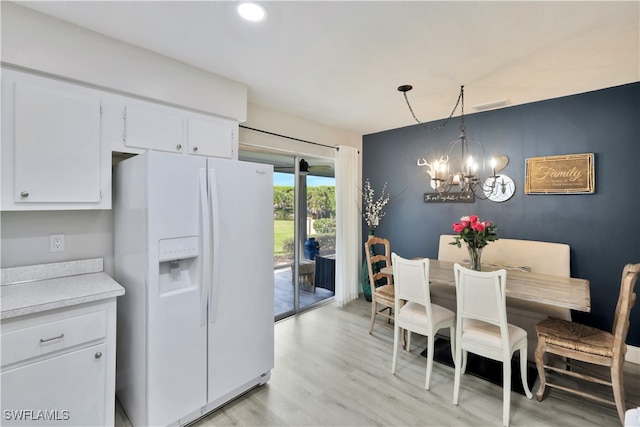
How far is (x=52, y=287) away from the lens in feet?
5.81

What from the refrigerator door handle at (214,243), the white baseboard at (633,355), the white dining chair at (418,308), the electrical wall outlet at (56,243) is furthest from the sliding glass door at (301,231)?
the white baseboard at (633,355)

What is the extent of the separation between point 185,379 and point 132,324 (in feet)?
1.64

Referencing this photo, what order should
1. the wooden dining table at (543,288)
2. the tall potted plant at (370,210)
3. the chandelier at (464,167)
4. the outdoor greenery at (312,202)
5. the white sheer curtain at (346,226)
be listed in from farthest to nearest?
the tall potted plant at (370,210) → the white sheer curtain at (346,226) → the outdoor greenery at (312,202) → the chandelier at (464,167) → the wooden dining table at (543,288)

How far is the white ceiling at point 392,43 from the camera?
1722mm

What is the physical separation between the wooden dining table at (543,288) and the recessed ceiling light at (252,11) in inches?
96.5

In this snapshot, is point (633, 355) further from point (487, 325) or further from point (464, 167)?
point (464, 167)

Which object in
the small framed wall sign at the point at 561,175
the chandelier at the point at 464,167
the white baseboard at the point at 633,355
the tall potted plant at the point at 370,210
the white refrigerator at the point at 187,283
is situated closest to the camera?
the white refrigerator at the point at 187,283

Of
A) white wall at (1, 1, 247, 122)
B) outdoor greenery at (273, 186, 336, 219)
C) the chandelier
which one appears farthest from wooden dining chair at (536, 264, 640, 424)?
white wall at (1, 1, 247, 122)

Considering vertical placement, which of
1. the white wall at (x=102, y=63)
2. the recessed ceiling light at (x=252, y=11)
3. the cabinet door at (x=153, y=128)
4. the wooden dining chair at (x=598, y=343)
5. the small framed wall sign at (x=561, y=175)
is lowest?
the wooden dining chair at (x=598, y=343)

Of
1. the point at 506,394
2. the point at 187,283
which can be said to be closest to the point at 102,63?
the point at 187,283

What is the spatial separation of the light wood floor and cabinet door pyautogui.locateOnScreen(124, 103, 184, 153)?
6.43ft

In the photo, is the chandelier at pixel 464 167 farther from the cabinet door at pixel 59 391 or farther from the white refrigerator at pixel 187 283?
the cabinet door at pixel 59 391

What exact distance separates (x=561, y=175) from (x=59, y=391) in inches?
177

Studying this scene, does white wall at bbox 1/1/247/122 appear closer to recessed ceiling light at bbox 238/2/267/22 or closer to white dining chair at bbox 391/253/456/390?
recessed ceiling light at bbox 238/2/267/22
